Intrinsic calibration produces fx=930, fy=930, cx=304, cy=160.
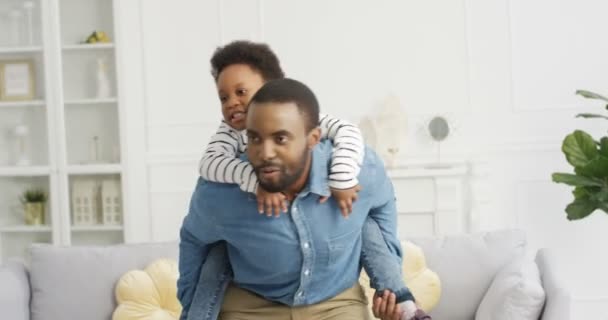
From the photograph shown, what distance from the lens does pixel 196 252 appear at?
80.7 inches

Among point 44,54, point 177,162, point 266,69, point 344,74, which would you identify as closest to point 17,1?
point 44,54

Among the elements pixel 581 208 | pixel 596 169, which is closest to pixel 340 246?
pixel 596 169

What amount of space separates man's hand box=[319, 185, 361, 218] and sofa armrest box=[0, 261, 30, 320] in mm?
2028

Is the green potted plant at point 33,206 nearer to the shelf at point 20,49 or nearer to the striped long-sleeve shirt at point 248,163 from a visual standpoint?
the shelf at point 20,49

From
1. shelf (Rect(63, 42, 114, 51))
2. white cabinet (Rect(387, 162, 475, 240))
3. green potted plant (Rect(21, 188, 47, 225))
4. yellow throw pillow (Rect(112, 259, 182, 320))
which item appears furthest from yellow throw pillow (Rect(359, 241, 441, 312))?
green potted plant (Rect(21, 188, 47, 225))

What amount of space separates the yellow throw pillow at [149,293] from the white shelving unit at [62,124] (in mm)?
1780

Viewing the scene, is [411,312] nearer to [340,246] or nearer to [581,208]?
[340,246]

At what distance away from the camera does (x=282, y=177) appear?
1762 millimetres

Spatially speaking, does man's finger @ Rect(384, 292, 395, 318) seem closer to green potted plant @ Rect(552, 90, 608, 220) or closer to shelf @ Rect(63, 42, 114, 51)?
green potted plant @ Rect(552, 90, 608, 220)

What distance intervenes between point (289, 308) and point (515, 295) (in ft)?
4.25

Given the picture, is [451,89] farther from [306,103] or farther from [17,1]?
[306,103]

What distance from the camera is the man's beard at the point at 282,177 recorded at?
5.73 ft

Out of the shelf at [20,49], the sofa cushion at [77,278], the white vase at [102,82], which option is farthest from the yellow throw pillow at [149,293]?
the shelf at [20,49]

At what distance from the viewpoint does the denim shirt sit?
188cm
